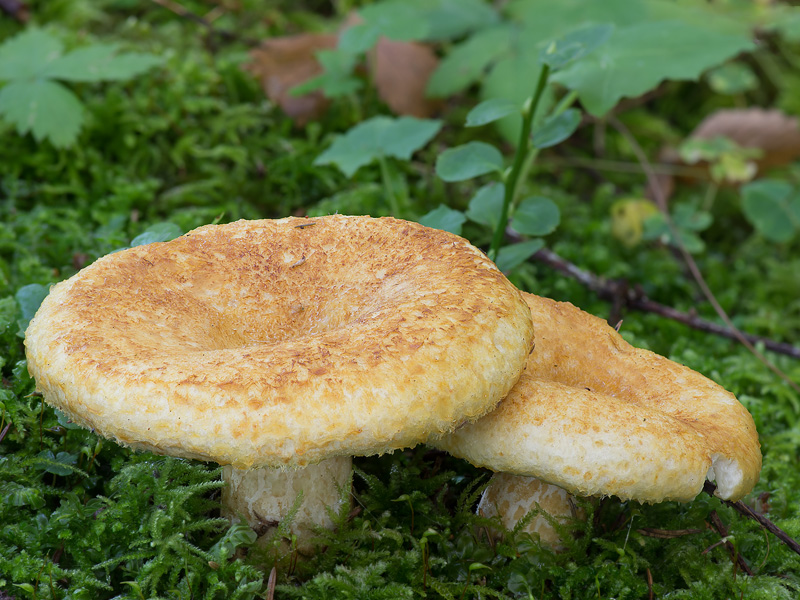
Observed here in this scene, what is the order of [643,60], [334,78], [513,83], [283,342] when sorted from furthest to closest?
[334,78] < [513,83] < [643,60] < [283,342]

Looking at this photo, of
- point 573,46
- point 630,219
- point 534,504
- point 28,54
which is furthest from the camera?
point 630,219

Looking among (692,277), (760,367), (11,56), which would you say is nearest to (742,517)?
(760,367)

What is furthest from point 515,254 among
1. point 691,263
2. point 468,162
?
point 691,263

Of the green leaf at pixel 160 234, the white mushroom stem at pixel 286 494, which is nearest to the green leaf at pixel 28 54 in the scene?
the green leaf at pixel 160 234

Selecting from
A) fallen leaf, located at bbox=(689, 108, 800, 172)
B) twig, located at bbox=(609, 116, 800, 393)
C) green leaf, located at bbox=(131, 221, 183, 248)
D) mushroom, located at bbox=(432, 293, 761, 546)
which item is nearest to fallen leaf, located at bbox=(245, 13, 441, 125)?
twig, located at bbox=(609, 116, 800, 393)

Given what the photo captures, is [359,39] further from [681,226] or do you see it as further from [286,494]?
[286,494]

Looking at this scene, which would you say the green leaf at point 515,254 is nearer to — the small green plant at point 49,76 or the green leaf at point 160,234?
the green leaf at point 160,234
